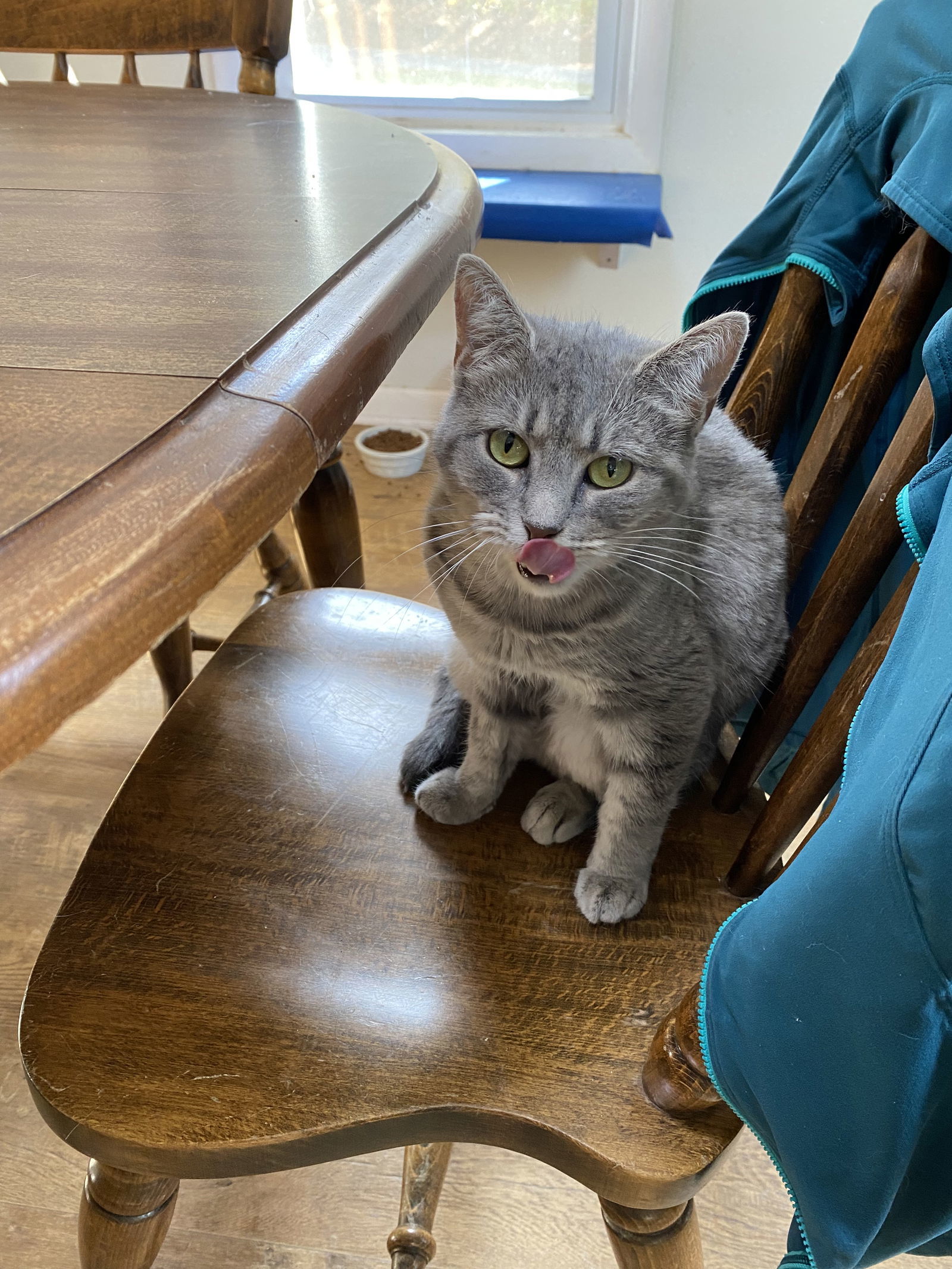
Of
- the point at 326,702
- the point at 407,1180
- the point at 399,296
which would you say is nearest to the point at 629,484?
the point at 399,296

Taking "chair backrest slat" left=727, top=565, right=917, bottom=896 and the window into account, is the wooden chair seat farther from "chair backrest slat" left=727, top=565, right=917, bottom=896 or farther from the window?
the window

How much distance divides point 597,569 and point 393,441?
65.7 inches

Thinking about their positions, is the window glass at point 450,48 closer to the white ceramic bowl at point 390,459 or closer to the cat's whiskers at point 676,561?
the white ceramic bowl at point 390,459

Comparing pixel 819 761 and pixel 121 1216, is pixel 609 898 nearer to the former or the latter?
pixel 819 761

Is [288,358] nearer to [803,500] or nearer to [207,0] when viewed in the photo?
[803,500]

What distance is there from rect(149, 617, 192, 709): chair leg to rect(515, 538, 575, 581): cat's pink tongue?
753 millimetres

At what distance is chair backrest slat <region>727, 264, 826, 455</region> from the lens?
27.8 inches

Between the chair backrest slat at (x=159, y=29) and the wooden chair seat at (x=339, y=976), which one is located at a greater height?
the chair backrest slat at (x=159, y=29)

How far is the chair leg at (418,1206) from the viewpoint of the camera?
88 cm

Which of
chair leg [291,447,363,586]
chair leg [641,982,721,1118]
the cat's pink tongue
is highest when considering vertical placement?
the cat's pink tongue

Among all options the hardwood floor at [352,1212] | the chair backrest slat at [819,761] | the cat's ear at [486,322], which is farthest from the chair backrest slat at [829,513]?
the hardwood floor at [352,1212]

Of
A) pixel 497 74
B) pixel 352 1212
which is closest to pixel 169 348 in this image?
pixel 352 1212

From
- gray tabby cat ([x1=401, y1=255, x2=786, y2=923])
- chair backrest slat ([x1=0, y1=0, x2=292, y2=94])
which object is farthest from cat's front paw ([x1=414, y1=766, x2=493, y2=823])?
chair backrest slat ([x1=0, y1=0, x2=292, y2=94])

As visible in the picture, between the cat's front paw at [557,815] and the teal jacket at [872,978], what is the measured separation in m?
0.29
